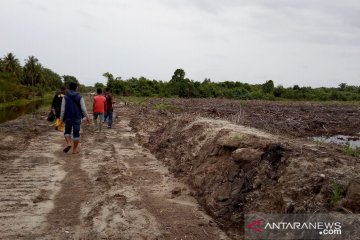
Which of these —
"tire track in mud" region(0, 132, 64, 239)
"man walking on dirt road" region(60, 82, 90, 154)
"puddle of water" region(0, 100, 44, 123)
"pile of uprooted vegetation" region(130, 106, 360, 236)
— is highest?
"man walking on dirt road" region(60, 82, 90, 154)

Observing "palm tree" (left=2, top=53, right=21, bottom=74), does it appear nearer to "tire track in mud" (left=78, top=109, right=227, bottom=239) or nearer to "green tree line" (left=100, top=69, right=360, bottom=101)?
"green tree line" (left=100, top=69, right=360, bottom=101)

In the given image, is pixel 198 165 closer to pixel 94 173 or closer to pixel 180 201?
pixel 180 201

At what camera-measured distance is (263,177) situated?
5.76 meters

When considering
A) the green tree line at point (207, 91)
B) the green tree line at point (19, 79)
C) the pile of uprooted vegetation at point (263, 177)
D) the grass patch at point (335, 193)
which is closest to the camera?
the grass patch at point (335, 193)

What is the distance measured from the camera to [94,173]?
26.2 feet

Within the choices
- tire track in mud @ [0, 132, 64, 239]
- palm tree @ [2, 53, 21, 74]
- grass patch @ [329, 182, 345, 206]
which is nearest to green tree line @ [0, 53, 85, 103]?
palm tree @ [2, 53, 21, 74]

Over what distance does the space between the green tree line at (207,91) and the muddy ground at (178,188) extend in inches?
1984

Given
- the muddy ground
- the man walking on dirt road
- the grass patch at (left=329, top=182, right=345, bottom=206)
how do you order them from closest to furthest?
the grass patch at (left=329, top=182, right=345, bottom=206) < the muddy ground < the man walking on dirt road

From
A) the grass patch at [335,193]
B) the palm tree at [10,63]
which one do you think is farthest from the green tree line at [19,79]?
the grass patch at [335,193]

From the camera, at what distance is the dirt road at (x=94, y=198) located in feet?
16.6

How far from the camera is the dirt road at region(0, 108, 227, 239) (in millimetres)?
5059

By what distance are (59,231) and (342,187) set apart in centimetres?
381

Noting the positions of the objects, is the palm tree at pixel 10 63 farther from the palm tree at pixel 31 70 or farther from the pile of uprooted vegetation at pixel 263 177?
the pile of uprooted vegetation at pixel 263 177

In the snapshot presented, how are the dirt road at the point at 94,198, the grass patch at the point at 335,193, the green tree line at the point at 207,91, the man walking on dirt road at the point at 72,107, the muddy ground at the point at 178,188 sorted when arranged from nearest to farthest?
1. the grass patch at the point at 335,193
2. the muddy ground at the point at 178,188
3. the dirt road at the point at 94,198
4. the man walking on dirt road at the point at 72,107
5. the green tree line at the point at 207,91
